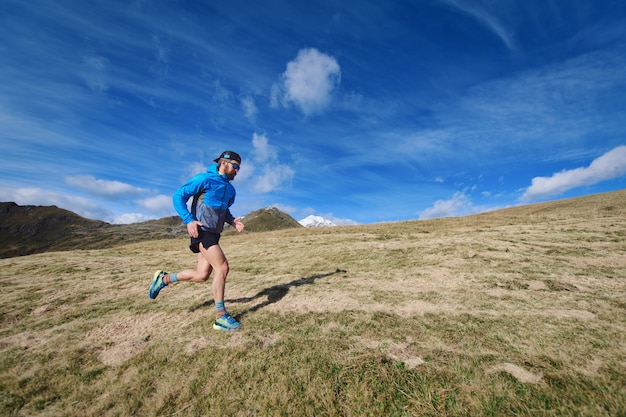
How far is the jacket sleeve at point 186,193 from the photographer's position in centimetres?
626

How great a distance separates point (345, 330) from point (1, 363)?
606cm

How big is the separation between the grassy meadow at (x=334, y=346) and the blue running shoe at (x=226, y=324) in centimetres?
22

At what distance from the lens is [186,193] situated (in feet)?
20.6

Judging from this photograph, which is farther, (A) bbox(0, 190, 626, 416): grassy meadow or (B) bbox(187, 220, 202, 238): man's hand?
(B) bbox(187, 220, 202, 238): man's hand

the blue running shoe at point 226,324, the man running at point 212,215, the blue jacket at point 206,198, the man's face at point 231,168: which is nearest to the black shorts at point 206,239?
the man running at point 212,215

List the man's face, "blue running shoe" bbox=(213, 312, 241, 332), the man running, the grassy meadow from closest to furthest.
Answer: the grassy meadow, "blue running shoe" bbox=(213, 312, 241, 332), the man running, the man's face

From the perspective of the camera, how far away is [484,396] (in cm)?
362

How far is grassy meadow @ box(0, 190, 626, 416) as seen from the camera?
12.0 ft

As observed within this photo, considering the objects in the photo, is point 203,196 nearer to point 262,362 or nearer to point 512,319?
point 262,362

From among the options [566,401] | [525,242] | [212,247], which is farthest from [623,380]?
[525,242]

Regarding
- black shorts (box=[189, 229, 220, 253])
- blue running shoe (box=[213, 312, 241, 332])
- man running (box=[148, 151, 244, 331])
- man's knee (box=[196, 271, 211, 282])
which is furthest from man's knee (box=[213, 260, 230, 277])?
blue running shoe (box=[213, 312, 241, 332])

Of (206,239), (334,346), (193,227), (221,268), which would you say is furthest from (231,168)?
(334,346)

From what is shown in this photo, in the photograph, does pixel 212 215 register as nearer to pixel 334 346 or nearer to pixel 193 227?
pixel 193 227

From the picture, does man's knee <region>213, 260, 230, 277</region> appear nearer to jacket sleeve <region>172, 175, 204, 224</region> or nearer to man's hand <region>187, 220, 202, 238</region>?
man's hand <region>187, 220, 202, 238</region>
